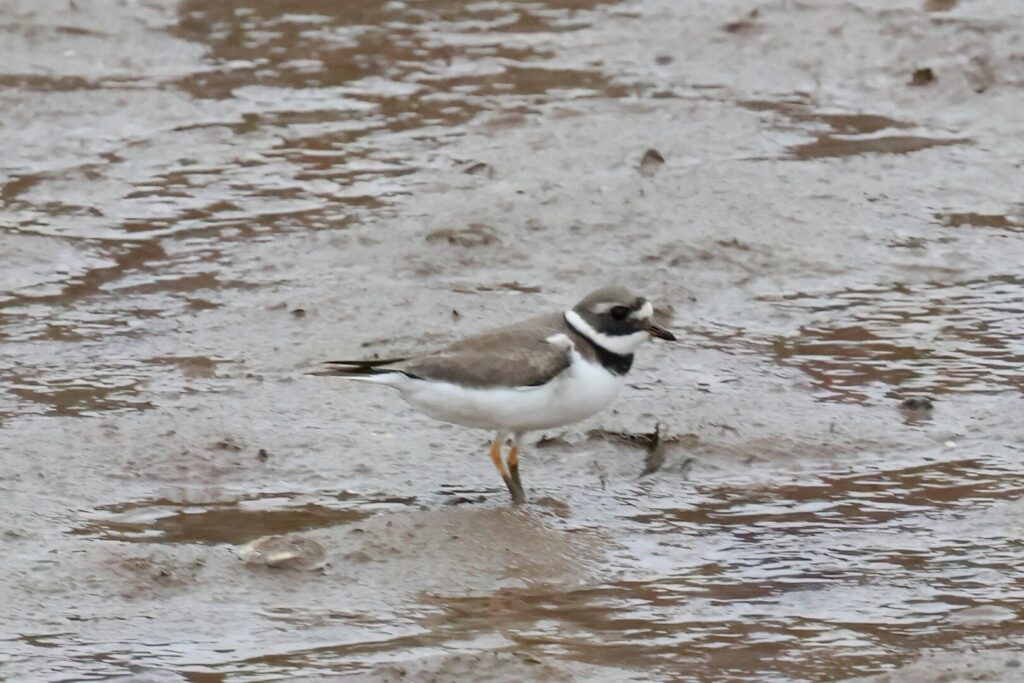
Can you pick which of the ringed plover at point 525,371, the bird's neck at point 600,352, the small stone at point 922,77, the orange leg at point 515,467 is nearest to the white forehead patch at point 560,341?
the ringed plover at point 525,371

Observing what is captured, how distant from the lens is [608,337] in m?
6.70

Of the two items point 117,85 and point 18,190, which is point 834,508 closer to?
point 18,190

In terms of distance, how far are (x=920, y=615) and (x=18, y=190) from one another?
240 inches

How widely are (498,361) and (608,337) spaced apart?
455mm

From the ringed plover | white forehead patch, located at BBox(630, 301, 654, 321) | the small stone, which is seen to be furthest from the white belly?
the small stone

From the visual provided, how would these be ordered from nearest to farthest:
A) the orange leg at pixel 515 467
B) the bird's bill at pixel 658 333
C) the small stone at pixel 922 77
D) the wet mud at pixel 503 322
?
the wet mud at pixel 503 322 → the orange leg at pixel 515 467 → the bird's bill at pixel 658 333 → the small stone at pixel 922 77

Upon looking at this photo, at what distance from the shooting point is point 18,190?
32.6 ft

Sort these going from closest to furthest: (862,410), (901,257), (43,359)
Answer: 1. (862,410)
2. (43,359)
3. (901,257)

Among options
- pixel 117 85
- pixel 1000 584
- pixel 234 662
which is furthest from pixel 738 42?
pixel 234 662

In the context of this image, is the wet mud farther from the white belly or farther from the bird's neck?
the bird's neck

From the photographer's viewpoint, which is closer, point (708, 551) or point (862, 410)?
point (708, 551)

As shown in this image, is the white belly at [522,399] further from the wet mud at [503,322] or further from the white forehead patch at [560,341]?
the wet mud at [503,322]

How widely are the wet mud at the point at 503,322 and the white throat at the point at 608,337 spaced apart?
51 cm

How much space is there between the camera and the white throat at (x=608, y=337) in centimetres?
669
